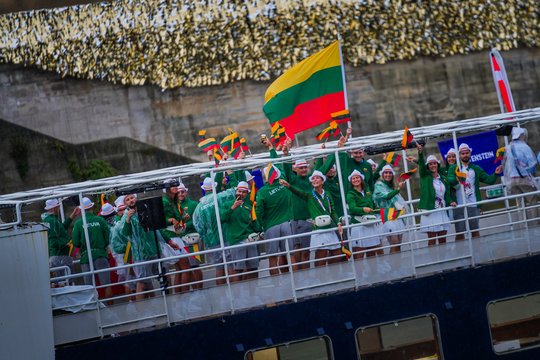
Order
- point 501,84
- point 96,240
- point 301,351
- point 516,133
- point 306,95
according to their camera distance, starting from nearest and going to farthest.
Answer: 1. point 301,351
2. point 96,240
3. point 516,133
4. point 306,95
5. point 501,84

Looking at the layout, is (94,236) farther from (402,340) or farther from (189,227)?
(402,340)

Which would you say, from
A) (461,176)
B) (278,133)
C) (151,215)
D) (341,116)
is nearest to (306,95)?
(341,116)

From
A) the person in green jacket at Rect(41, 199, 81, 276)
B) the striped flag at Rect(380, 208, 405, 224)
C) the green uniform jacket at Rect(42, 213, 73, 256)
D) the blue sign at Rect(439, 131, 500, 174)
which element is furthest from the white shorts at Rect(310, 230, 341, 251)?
the blue sign at Rect(439, 131, 500, 174)

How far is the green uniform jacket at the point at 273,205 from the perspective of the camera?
14.5 m

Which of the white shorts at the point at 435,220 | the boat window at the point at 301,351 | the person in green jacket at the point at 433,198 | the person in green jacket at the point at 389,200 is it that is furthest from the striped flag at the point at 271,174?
the boat window at the point at 301,351

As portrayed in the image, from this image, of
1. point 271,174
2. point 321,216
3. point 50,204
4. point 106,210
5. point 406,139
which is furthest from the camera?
point 106,210

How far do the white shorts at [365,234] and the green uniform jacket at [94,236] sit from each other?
3451mm

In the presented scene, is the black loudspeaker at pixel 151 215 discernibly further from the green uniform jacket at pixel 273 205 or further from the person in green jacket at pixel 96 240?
the person in green jacket at pixel 96 240

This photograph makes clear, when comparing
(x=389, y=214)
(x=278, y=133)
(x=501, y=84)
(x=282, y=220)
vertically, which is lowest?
(x=389, y=214)

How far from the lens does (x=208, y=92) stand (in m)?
25.8

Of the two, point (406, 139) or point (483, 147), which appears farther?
point (483, 147)

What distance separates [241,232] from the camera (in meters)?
14.5

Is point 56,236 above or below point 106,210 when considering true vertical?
below

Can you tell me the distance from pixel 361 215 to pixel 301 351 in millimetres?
2061
